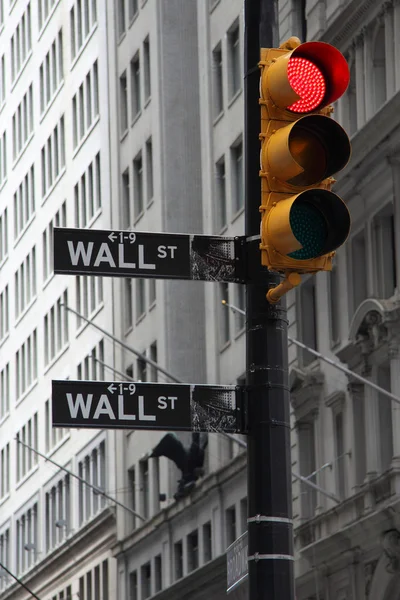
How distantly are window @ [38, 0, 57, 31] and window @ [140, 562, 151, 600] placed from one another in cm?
3181

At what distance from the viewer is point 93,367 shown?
69.7m

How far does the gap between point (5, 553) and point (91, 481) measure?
18262 mm

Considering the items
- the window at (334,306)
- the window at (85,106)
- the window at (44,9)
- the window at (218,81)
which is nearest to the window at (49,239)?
the window at (85,106)

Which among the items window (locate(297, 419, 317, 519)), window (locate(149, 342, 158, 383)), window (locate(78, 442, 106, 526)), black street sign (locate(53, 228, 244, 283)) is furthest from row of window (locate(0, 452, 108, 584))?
black street sign (locate(53, 228, 244, 283))

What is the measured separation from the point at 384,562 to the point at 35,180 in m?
49.5

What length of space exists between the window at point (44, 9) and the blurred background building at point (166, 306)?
21cm

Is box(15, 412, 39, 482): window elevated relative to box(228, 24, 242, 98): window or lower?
elevated

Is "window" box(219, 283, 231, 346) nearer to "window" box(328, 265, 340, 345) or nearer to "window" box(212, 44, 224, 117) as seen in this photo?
"window" box(212, 44, 224, 117)

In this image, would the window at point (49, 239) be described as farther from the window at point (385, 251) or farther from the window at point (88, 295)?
the window at point (385, 251)

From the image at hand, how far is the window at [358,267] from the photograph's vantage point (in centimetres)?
3925

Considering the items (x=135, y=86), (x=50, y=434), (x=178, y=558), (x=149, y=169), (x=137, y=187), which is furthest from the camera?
(x=50, y=434)

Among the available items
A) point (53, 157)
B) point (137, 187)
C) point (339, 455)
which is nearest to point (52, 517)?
point (53, 157)

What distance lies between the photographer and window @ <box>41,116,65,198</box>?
78.7 metres

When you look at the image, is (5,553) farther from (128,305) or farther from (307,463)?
(307,463)
